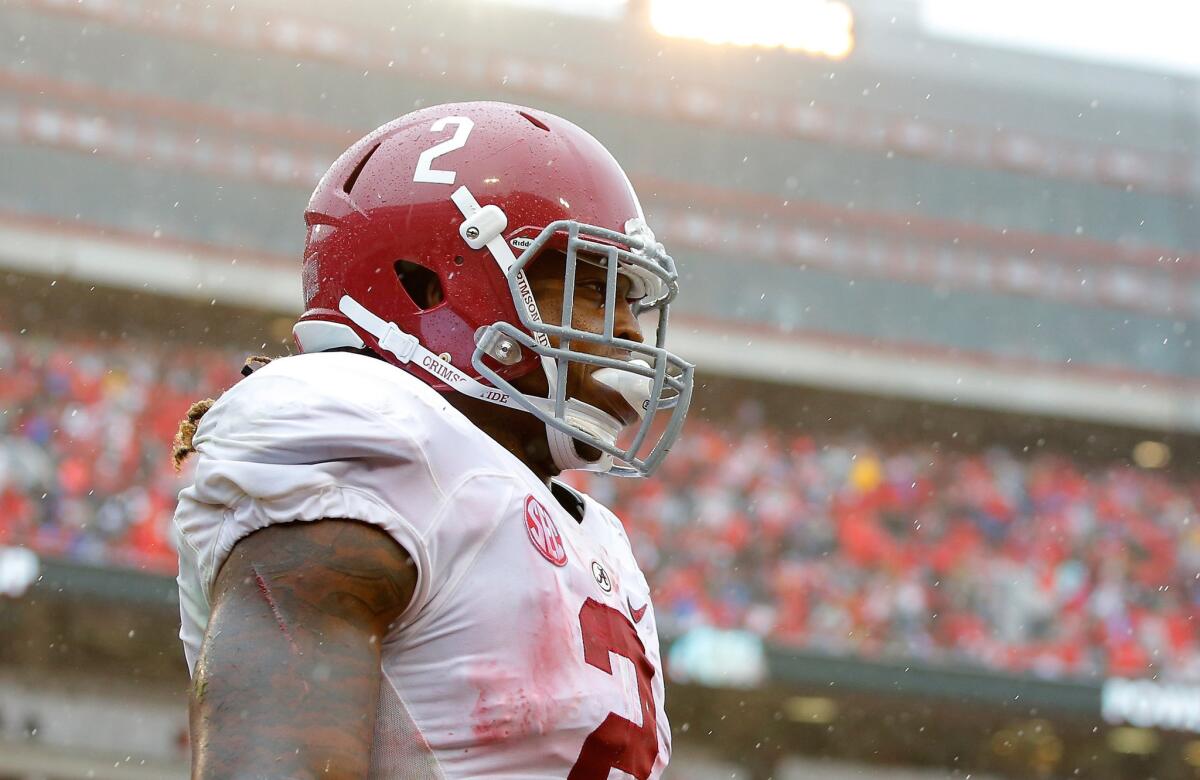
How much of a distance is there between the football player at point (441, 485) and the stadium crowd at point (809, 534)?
9075 millimetres

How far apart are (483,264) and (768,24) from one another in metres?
15.2

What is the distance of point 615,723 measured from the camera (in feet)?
4.90

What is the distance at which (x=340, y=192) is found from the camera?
5.82 ft

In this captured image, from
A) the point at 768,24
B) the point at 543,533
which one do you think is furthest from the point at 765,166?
the point at 543,533

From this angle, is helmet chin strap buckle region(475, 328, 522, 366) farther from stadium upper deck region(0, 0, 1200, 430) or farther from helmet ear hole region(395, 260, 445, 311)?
stadium upper deck region(0, 0, 1200, 430)

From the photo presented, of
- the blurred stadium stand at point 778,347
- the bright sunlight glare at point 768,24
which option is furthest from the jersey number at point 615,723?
the bright sunlight glare at point 768,24

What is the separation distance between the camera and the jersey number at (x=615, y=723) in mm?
1474

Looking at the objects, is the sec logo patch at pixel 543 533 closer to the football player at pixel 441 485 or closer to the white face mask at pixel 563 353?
the football player at pixel 441 485

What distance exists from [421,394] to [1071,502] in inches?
507

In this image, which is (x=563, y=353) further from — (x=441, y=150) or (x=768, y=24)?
(x=768, y=24)

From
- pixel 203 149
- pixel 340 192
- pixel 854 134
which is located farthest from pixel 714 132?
pixel 340 192

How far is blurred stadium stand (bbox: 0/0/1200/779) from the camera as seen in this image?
1008 centimetres

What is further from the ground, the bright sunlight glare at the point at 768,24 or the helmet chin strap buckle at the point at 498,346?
the helmet chin strap buckle at the point at 498,346

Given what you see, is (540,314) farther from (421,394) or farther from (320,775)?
(320,775)
